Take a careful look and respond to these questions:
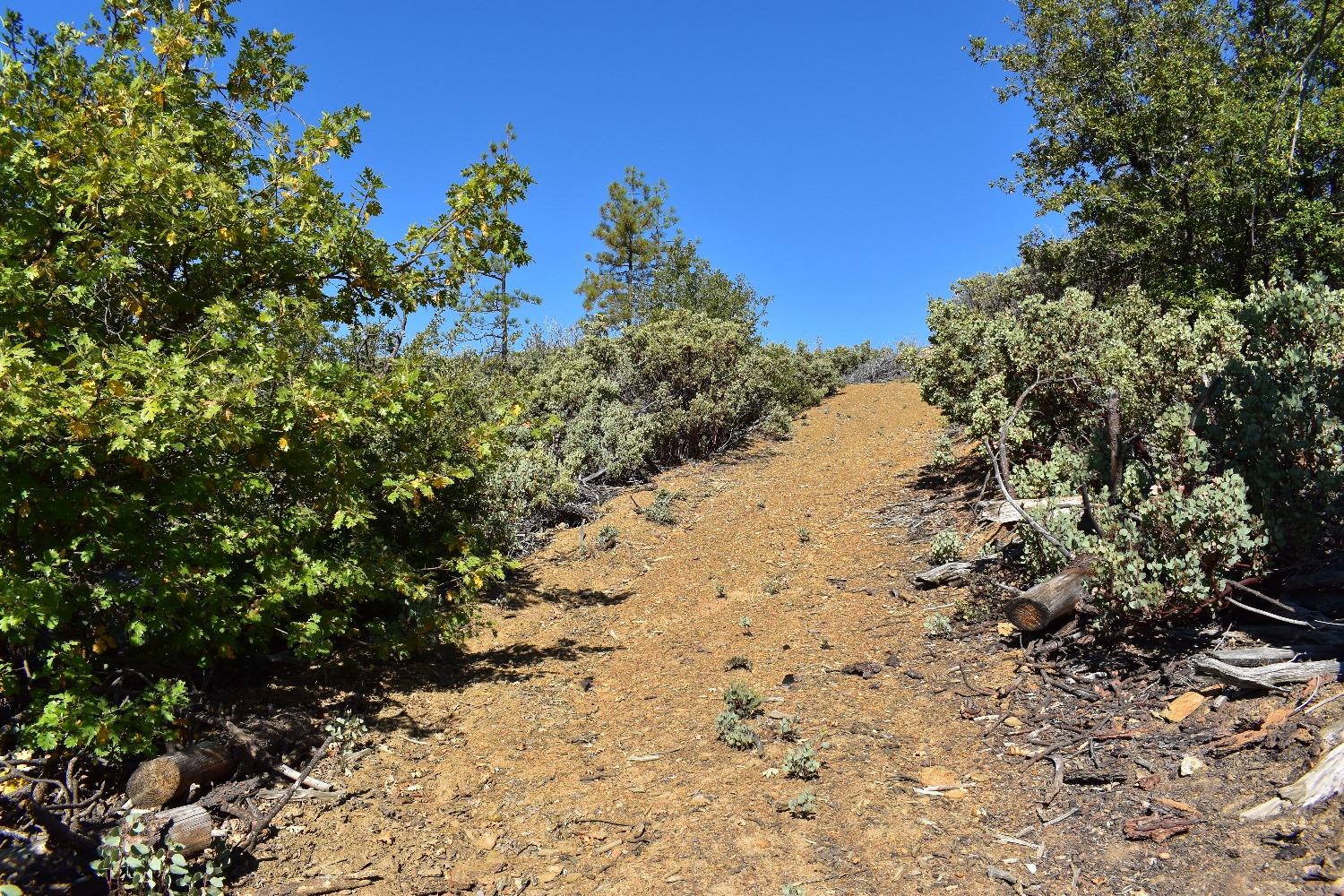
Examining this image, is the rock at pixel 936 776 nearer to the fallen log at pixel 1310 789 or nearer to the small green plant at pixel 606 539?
the fallen log at pixel 1310 789

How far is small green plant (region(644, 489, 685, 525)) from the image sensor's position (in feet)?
37.1

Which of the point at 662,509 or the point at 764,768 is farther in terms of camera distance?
the point at 662,509

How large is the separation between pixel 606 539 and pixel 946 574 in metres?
4.72

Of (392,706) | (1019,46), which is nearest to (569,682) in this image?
(392,706)

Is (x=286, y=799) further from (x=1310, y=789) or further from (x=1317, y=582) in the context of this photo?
(x=1317, y=582)

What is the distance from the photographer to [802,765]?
4.43 meters

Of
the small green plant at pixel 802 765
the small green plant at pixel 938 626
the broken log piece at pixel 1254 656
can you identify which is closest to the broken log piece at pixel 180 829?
the small green plant at pixel 802 765

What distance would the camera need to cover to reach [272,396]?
15.7 feet

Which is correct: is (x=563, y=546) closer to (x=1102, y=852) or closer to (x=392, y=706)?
(x=392, y=706)

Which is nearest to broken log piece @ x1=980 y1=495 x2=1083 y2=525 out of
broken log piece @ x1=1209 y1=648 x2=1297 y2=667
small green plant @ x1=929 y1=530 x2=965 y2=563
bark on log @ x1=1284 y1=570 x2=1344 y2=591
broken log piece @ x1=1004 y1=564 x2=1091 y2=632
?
small green plant @ x1=929 y1=530 x2=965 y2=563

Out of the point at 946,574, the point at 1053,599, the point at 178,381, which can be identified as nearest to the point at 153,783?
the point at 178,381

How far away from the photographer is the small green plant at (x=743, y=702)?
5.38 metres

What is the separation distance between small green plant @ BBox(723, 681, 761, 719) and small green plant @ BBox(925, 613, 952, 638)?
1.60m

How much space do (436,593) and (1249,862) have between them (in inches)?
229
